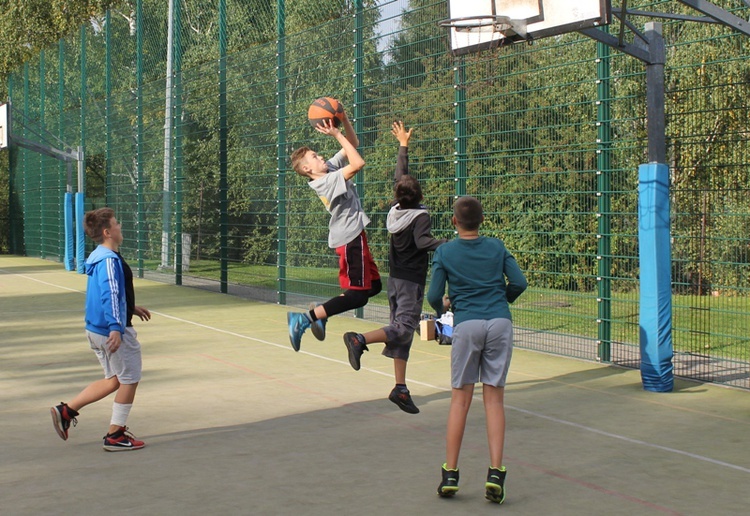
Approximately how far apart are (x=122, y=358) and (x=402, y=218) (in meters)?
2.31

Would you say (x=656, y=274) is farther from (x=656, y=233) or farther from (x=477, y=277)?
(x=477, y=277)

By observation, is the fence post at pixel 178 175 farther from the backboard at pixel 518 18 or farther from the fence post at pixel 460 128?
the backboard at pixel 518 18

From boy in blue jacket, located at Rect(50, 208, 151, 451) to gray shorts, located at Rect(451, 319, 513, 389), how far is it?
7.53 feet

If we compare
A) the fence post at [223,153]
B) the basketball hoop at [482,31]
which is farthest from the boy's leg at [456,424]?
the fence post at [223,153]

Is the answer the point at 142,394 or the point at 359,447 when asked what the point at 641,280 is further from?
the point at 142,394

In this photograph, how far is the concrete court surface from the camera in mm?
5168

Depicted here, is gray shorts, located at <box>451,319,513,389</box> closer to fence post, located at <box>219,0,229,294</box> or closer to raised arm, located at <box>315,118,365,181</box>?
raised arm, located at <box>315,118,365,181</box>

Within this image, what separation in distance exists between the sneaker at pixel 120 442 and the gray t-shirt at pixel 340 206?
206cm

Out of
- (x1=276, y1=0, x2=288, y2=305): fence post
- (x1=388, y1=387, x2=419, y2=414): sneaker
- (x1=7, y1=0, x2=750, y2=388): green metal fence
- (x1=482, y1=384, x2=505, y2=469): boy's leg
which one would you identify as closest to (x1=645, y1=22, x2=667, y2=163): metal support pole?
(x1=7, y1=0, x2=750, y2=388): green metal fence

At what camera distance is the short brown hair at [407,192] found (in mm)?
7211

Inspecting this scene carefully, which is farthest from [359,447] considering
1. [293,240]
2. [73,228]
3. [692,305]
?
[73,228]

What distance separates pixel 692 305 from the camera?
9258 mm

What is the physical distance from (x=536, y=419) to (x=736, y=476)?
1.83 m

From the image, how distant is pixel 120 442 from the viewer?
6.29 meters
